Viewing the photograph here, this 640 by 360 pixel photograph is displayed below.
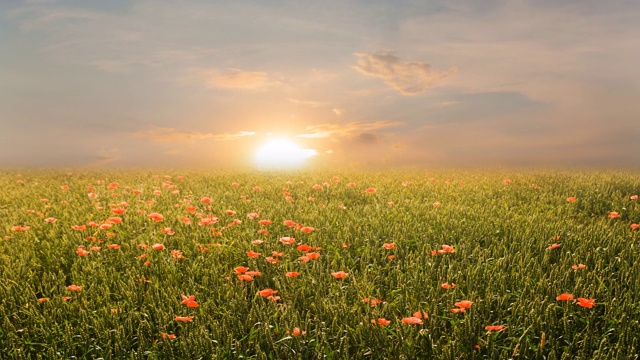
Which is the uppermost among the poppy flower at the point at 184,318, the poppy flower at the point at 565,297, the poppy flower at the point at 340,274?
the poppy flower at the point at 340,274

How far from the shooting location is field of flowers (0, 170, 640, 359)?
311cm

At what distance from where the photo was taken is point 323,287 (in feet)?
13.2

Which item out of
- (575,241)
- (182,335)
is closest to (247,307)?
(182,335)

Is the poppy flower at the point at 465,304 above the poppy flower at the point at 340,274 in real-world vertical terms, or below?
below

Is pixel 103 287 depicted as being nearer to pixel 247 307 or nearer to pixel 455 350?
pixel 247 307

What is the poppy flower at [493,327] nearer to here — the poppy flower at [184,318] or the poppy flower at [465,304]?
the poppy flower at [465,304]

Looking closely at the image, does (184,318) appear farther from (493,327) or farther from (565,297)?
(565,297)

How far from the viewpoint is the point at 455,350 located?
297cm

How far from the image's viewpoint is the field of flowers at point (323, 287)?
10.2ft

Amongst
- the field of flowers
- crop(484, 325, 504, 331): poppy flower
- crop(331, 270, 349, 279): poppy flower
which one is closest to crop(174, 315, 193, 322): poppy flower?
the field of flowers

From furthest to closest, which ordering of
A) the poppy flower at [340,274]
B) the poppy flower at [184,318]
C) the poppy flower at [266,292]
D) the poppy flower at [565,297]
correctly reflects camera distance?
the poppy flower at [340,274], the poppy flower at [266,292], the poppy flower at [565,297], the poppy flower at [184,318]

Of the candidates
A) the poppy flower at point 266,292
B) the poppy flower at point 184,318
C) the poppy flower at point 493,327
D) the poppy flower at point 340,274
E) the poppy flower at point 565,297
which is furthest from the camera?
the poppy flower at point 340,274

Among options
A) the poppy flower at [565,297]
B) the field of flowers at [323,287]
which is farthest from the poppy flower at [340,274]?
the poppy flower at [565,297]

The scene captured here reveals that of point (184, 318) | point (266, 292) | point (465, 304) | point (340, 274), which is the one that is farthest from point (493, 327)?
point (184, 318)
